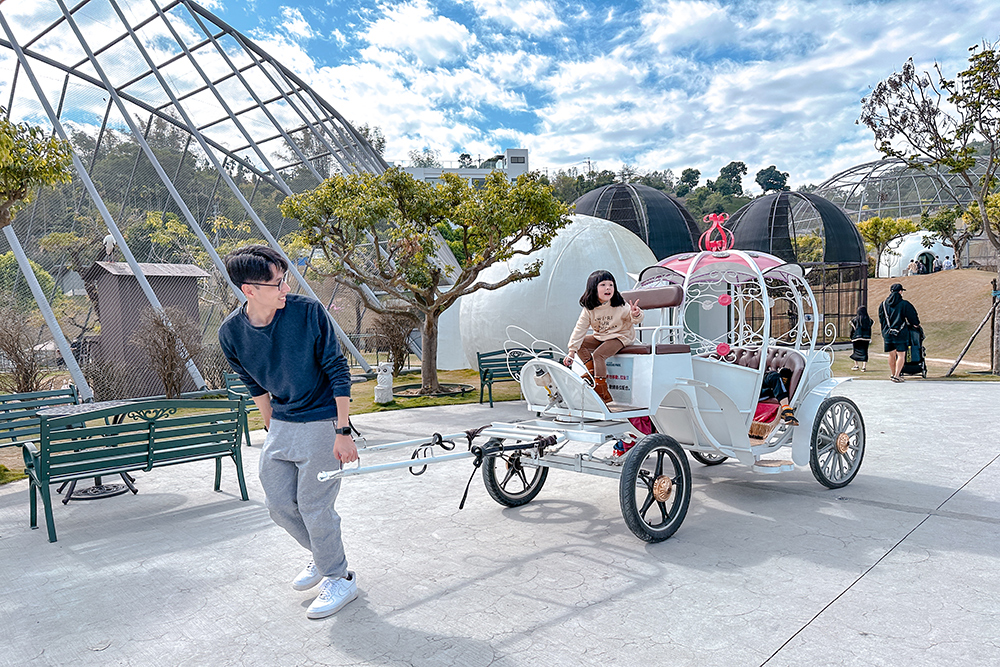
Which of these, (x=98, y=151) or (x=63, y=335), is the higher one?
(x=98, y=151)

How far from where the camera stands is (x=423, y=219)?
12859 millimetres

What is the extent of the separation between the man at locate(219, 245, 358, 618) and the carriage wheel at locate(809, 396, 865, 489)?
13.6 ft

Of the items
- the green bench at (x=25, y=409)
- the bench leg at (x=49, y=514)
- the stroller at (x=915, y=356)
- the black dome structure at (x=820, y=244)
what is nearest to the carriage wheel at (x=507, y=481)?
the bench leg at (x=49, y=514)

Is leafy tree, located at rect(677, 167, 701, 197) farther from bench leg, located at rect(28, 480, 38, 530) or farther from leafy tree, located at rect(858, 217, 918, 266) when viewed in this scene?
bench leg, located at rect(28, 480, 38, 530)

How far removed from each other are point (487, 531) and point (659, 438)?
1.43 meters

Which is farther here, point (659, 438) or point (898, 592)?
point (659, 438)

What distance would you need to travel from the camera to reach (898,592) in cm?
374

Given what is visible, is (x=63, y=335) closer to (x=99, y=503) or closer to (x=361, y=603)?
(x=99, y=503)

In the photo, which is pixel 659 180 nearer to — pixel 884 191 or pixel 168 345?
pixel 884 191

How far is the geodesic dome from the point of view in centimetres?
4756

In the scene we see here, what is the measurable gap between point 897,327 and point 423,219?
10.1 metres

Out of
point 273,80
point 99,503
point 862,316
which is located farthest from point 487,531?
point 273,80

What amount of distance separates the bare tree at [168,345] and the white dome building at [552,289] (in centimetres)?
639

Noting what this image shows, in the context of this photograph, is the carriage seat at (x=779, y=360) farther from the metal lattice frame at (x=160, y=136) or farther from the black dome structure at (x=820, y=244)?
the black dome structure at (x=820, y=244)
